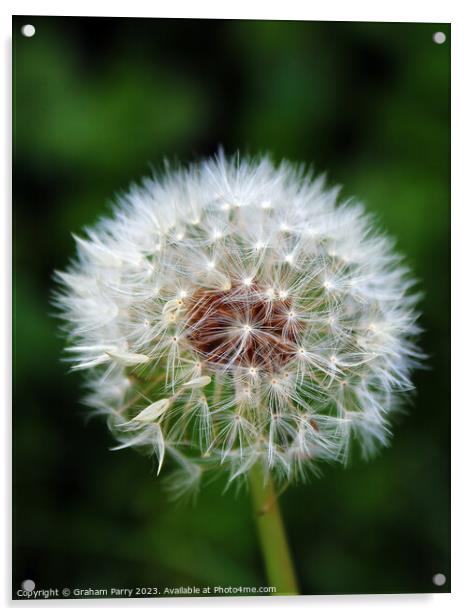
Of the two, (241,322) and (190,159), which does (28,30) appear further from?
(241,322)

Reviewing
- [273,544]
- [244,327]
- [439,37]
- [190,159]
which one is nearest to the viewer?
[244,327]

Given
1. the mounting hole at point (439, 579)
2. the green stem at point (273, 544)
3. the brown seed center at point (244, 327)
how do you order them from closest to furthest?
1. the brown seed center at point (244, 327)
2. the green stem at point (273, 544)
3. the mounting hole at point (439, 579)

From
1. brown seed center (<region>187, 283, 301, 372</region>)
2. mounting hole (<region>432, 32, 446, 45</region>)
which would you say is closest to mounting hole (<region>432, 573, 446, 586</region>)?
brown seed center (<region>187, 283, 301, 372</region>)

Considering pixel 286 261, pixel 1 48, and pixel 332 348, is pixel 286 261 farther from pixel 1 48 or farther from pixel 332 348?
pixel 1 48

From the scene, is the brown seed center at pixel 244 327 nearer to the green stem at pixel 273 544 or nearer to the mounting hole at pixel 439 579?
the green stem at pixel 273 544

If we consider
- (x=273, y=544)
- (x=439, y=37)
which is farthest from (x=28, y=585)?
(x=439, y=37)

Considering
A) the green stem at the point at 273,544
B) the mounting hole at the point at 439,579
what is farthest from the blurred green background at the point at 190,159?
the green stem at the point at 273,544
